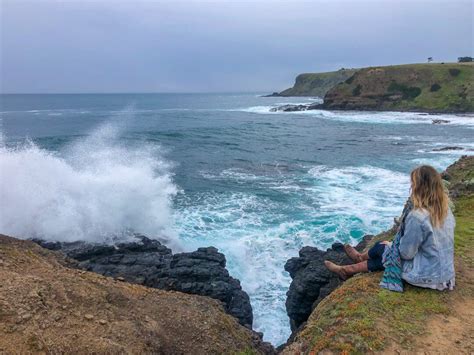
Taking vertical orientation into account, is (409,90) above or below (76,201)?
above

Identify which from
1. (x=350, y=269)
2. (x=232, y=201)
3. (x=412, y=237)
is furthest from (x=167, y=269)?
(x=232, y=201)

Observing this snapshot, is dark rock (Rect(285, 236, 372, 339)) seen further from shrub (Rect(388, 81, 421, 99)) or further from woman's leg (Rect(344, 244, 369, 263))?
shrub (Rect(388, 81, 421, 99))

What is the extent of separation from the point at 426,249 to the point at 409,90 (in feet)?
278

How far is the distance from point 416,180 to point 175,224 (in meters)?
12.6

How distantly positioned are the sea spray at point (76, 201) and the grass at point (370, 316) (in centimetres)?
991

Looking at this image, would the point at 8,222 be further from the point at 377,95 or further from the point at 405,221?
the point at 377,95

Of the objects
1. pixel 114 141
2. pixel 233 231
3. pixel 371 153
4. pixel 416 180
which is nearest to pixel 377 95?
pixel 371 153

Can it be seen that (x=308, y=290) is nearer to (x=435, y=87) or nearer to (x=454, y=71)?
(x=435, y=87)

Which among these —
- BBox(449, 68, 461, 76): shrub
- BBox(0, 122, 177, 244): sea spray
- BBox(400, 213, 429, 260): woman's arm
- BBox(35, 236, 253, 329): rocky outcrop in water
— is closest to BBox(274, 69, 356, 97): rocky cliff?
BBox(449, 68, 461, 76): shrub

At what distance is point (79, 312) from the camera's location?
6.14m

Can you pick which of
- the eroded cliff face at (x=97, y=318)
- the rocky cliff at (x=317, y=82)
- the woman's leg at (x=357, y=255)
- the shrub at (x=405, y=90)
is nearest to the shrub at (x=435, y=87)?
the shrub at (x=405, y=90)

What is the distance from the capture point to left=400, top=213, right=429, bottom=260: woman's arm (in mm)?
6098

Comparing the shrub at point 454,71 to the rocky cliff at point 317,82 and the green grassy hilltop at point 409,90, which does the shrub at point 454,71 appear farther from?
the rocky cliff at point 317,82

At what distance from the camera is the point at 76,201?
17.1 meters
